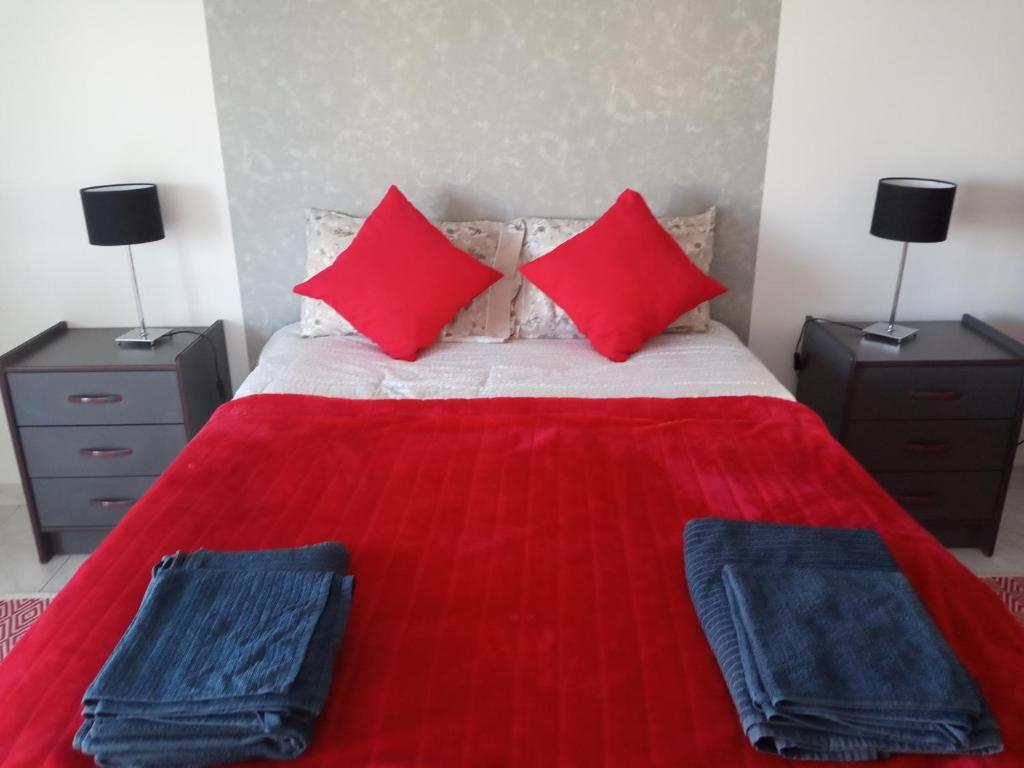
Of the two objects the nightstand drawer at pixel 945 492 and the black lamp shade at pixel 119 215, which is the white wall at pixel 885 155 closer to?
the nightstand drawer at pixel 945 492

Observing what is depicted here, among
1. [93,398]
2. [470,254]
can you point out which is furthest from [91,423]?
[470,254]

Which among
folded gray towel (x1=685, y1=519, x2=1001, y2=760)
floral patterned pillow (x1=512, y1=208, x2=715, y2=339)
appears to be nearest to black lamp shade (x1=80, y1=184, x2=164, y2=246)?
floral patterned pillow (x1=512, y1=208, x2=715, y2=339)

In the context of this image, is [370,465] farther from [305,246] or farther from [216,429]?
[305,246]

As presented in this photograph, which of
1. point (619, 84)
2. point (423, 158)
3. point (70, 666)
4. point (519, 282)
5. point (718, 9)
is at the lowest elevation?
point (70, 666)

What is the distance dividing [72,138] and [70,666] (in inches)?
84.4

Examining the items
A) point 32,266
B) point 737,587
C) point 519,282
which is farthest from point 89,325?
point 737,587

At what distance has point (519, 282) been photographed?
2.74 meters

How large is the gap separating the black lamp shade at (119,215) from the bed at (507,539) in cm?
61

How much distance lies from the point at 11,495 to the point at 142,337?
3.16 ft

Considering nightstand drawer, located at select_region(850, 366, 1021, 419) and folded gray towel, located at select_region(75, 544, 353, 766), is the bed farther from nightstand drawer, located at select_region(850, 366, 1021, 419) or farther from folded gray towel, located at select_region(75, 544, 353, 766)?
nightstand drawer, located at select_region(850, 366, 1021, 419)

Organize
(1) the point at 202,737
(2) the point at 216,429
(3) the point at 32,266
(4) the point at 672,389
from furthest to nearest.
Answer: (3) the point at 32,266 < (4) the point at 672,389 < (2) the point at 216,429 < (1) the point at 202,737

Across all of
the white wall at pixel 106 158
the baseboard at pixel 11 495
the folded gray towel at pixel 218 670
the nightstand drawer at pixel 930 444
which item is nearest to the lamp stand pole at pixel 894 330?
the nightstand drawer at pixel 930 444

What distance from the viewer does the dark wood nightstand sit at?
99.8 inches

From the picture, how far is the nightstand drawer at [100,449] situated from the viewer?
2.58 meters
